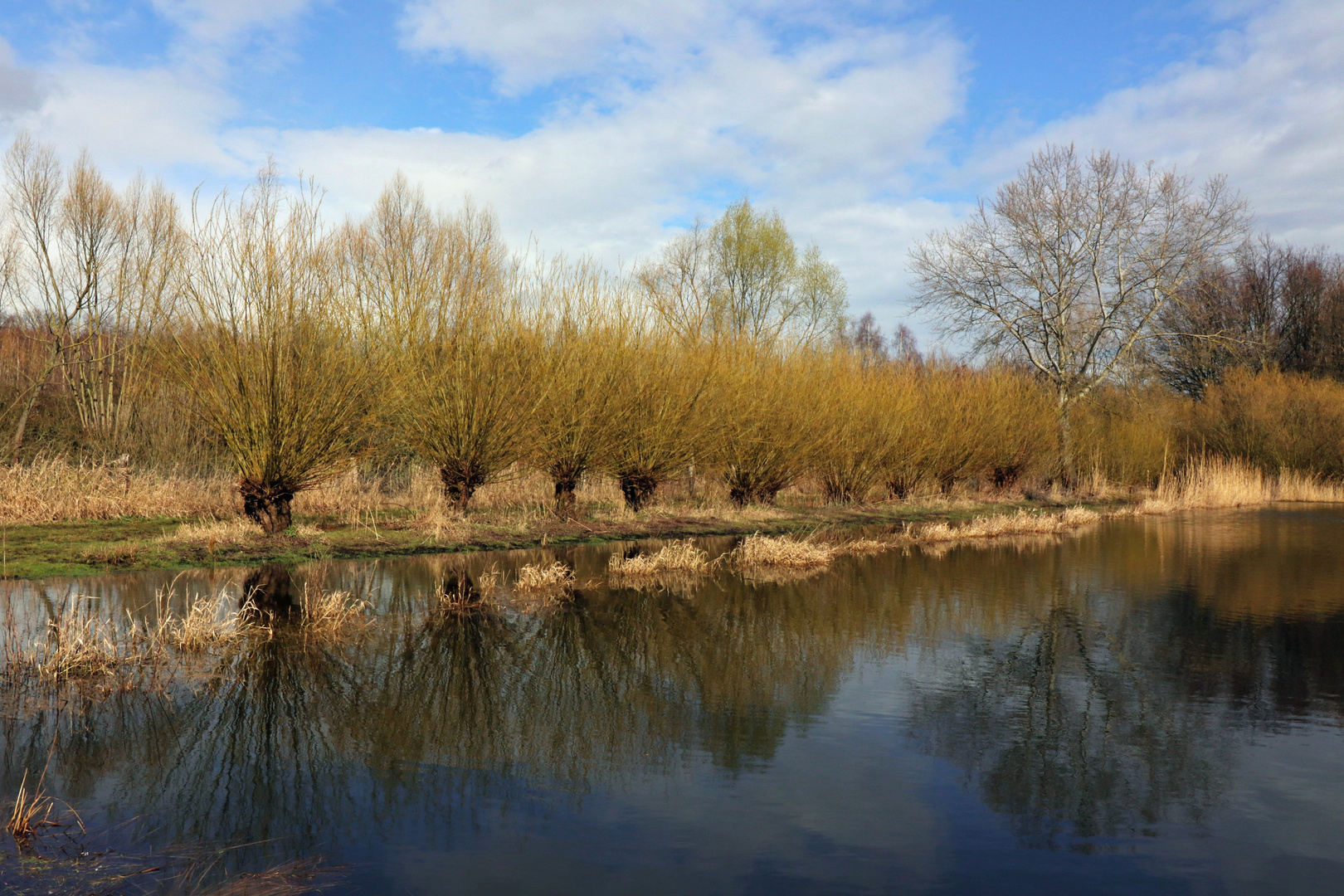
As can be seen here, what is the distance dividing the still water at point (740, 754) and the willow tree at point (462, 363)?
5942 millimetres

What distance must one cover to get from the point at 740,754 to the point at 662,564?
676 centimetres

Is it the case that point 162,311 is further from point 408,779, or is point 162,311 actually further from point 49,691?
point 408,779

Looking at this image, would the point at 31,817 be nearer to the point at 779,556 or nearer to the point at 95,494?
the point at 779,556

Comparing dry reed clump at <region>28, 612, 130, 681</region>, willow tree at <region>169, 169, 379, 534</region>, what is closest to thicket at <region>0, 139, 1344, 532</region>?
willow tree at <region>169, 169, 379, 534</region>

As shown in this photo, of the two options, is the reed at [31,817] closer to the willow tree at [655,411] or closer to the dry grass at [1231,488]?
the willow tree at [655,411]

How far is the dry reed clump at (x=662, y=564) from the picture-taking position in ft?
38.0

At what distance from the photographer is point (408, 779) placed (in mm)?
4781

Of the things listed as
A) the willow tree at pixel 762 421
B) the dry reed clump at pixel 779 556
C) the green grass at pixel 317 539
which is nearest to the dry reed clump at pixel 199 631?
the green grass at pixel 317 539

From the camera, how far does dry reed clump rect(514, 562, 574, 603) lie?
32.6ft

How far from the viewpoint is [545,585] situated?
34.4 ft

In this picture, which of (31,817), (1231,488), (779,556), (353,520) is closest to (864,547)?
(779,556)

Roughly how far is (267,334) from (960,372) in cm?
1984

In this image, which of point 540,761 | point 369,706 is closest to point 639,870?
point 540,761

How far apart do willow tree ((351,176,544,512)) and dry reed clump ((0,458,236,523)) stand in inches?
128
